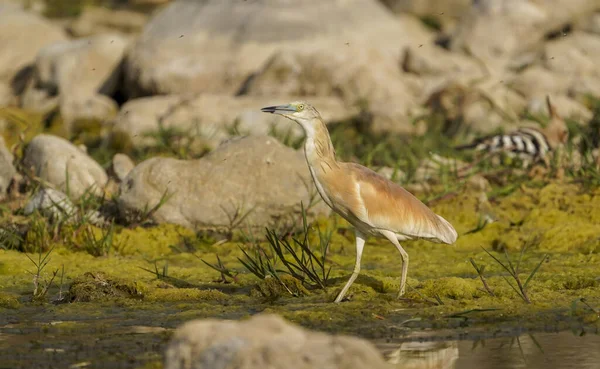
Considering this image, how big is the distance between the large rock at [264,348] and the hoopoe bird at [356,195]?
2927 millimetres

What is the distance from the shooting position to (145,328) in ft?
20.1

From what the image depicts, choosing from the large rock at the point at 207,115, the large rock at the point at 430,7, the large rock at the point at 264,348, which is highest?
the large rock at the point at 430,7

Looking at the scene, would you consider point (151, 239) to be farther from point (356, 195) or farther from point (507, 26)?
point (507, 26)

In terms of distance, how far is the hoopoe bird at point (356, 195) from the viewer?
6691 millimetres

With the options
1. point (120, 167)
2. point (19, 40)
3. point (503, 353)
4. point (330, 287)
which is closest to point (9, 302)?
point (330, 287)

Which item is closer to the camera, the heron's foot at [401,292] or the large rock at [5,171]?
the heron's foot at [401,292]

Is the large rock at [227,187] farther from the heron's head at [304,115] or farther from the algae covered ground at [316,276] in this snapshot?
the heron's head at [304,115]

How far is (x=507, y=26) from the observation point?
1962 cm

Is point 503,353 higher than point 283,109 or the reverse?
the reverse

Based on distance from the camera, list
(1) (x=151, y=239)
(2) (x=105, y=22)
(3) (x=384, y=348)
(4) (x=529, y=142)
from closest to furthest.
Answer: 1. (3) (x=384, y=348)
2. (1) (x=151, y=239)
3. (4) (x=529, y=142)
4. (2) (x=105, y=22)

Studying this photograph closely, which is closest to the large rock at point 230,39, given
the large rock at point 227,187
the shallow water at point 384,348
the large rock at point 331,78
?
the large rock at point 331,78

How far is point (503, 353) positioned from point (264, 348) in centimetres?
204

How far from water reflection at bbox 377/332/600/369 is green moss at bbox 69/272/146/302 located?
2145mm

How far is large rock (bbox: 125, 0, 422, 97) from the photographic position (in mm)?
16859
